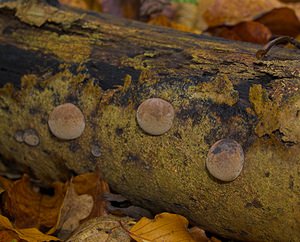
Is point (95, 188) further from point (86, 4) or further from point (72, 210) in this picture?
point (86, 4)

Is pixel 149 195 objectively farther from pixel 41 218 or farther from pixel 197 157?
pixel 41 218

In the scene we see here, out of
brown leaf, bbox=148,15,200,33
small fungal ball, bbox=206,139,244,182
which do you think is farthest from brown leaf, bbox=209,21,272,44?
small fungal ball, bbox=206,139,244,182

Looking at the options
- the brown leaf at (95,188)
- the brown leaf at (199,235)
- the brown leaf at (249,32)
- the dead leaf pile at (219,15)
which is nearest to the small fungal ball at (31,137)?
the brown leaf at (95,188)

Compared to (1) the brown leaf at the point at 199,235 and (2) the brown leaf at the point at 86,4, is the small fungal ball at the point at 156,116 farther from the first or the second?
(2) the brown leaf at the point at 86,4

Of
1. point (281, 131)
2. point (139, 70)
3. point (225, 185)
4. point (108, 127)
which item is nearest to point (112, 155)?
point (108, 127)

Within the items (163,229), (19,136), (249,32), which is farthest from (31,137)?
(249,32)

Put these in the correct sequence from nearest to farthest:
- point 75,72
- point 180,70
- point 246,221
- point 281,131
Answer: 1. point 281,131
2. point 246,221
3. point 180,70
4. point 75,72

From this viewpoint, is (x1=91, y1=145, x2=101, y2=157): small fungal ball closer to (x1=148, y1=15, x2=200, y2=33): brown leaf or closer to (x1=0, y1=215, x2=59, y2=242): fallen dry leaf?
(x1=0, y1=215, x2=59, y2=242): fallen dry leaf
